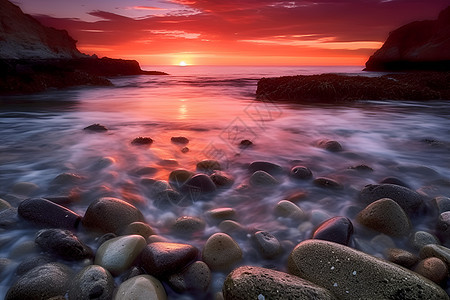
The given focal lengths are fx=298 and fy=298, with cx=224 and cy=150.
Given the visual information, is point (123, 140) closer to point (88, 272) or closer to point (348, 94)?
point (88, 272)

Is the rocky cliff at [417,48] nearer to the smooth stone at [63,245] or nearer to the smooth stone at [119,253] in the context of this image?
the smooth stone at [119,253]

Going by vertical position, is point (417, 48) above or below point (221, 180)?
above

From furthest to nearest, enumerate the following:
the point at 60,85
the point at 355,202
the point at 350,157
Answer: the point at 60,85, the point at 350,157, the point at 355,202

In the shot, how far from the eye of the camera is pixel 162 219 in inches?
117

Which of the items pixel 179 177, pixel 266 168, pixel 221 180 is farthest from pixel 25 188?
pixel 266 168

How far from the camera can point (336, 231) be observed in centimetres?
251

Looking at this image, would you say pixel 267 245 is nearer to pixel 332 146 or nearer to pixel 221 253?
pixel 221 253

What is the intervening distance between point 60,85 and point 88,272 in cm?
1813

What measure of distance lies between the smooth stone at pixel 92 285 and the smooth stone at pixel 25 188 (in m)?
1.99

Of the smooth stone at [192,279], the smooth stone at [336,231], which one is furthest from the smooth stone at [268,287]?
the smooth stone at [336,231]

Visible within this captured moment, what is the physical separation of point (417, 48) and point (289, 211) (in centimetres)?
5800

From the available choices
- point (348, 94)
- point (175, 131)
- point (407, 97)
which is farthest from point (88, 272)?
point (407, 97)

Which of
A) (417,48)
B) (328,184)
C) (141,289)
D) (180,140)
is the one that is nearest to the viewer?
(141,289)

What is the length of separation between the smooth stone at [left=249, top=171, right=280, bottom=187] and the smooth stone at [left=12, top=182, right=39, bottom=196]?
2.64 metres
